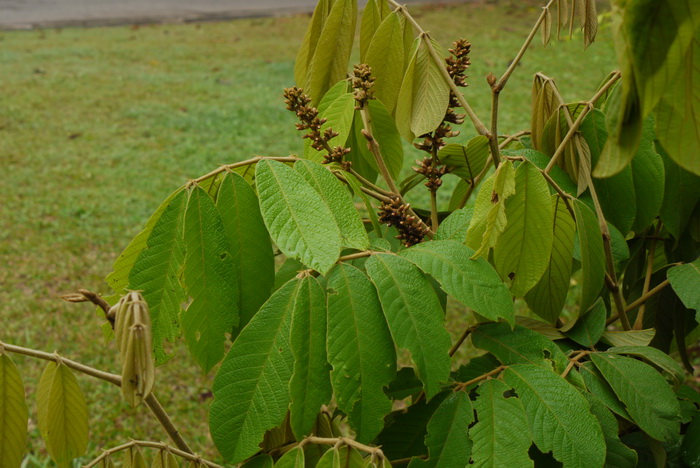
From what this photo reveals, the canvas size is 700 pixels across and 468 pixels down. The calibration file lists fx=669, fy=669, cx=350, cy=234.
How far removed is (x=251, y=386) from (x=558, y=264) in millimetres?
469

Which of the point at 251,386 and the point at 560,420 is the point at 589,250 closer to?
the point at 560,420

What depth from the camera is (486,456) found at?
0.75 meters

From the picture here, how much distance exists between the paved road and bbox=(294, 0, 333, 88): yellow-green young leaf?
10.7 meters

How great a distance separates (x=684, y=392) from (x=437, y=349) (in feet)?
1.68

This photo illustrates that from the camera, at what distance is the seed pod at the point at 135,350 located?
0.55 metres

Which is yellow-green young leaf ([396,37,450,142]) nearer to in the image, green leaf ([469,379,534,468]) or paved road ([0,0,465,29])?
green leaf ([469,379,534,468])

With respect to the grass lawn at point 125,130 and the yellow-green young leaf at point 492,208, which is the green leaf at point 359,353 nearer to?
the yellow-green young leaf at point 492,208

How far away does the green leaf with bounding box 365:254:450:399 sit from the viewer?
731mm

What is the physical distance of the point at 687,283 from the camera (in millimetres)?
920

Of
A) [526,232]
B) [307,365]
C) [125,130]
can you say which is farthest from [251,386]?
[125,130]

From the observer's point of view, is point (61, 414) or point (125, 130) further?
point (125, 130)

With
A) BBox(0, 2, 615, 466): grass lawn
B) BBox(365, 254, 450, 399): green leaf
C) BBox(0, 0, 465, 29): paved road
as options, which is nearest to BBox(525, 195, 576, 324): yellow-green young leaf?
BBox(365, 254, 450, 399): green leaf

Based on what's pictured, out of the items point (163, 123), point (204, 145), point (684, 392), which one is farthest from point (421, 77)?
point (163, 123)

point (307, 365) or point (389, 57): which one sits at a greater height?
point (389, 57)
